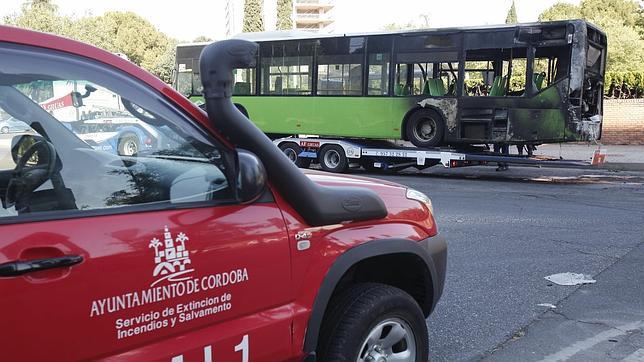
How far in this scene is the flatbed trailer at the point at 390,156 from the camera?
13656 mm

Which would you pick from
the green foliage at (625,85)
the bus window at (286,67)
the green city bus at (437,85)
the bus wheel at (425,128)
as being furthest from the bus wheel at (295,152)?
the green foliage at (625,85)

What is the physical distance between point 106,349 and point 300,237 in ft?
3.11

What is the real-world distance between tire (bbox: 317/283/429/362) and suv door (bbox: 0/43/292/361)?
371mm

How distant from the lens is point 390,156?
48.8 feet

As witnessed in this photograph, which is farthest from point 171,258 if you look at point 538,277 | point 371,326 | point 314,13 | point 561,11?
point 314,13

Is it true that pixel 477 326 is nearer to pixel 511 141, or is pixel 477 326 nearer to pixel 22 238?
pixel 22 238

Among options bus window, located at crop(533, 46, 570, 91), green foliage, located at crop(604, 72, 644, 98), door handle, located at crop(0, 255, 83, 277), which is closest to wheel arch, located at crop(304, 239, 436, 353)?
door handle, located at crop(0, 255, 83, 277)

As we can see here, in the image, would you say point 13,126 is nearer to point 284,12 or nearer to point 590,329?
point 590,329

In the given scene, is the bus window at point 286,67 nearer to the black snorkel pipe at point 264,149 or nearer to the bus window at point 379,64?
the bus window at point 379,64

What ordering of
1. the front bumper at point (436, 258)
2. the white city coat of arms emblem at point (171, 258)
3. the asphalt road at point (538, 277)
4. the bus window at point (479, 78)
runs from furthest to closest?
the bus window at point (479, 78) → the asphalt road at point (538, 277) → the front bumper at point (436, 258) → the white city coat of arms emblem at point (171, 258)

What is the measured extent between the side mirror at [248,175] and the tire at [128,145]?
0.41 metres

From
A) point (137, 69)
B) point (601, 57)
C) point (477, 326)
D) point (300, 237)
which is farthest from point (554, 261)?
point (601, 57)

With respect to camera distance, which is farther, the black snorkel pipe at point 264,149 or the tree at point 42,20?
the tree at point 42,20

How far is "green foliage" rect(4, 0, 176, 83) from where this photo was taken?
35.6 meters
